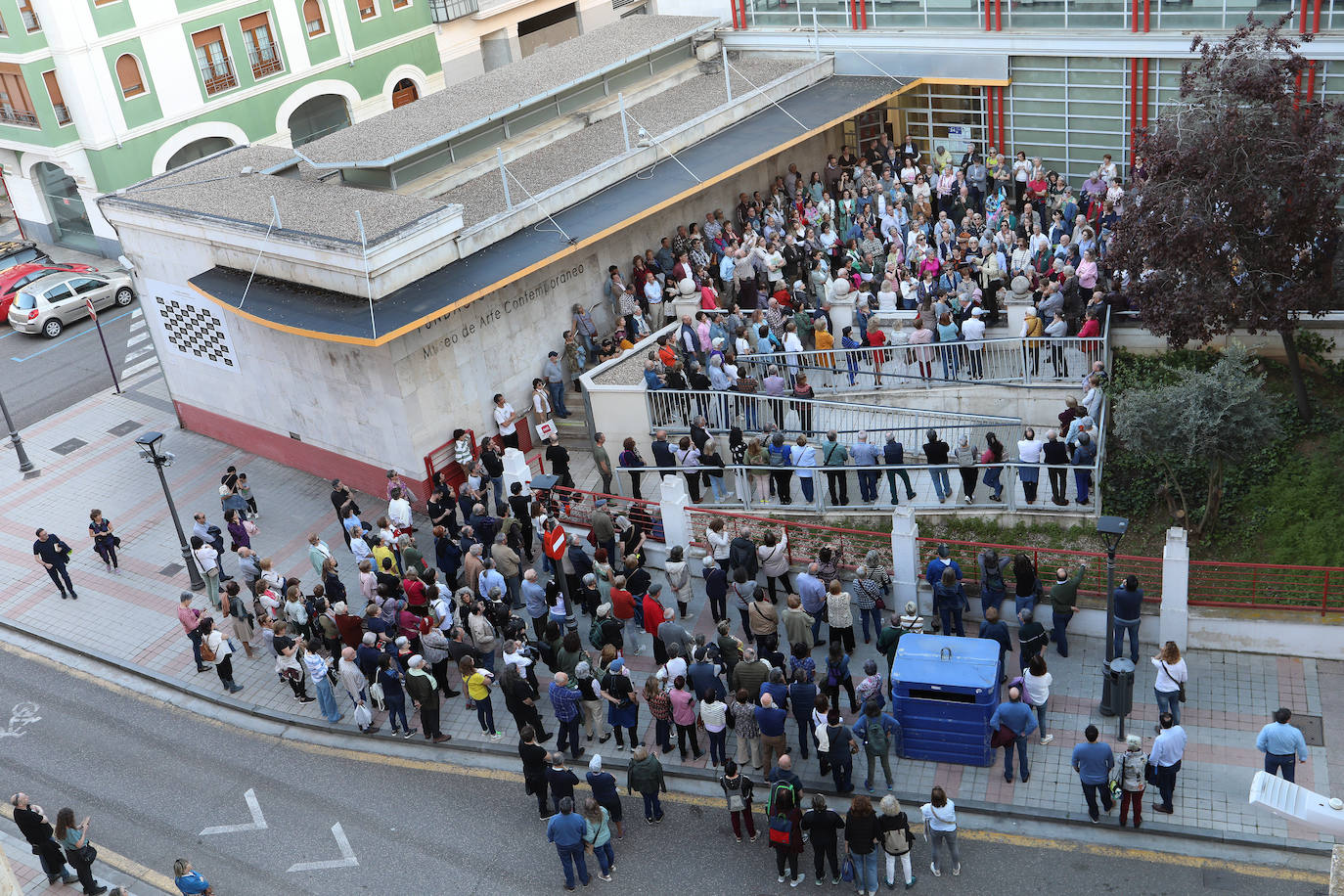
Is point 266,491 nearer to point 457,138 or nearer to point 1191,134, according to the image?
point 457,138

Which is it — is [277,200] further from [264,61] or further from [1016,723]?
[264,61]

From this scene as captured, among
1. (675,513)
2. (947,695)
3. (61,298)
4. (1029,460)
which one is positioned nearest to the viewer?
(947,695)

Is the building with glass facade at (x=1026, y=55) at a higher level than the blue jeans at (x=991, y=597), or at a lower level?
higher

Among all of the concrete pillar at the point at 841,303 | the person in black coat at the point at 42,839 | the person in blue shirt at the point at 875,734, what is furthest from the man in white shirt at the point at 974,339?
the person in black coat at the point at 42,839

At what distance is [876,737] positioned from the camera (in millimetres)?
14445

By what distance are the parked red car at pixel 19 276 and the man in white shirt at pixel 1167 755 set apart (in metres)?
29.7

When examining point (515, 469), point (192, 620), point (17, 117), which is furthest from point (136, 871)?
point (17, 117)

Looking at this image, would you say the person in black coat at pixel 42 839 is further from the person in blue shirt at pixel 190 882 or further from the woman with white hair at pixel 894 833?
the woman with white hair at pixel 894 833

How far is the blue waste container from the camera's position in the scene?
14766mm

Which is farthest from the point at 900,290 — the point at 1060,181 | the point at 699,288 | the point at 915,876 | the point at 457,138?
the point at 915,876

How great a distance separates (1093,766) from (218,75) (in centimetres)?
3333

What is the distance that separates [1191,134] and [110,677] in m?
17.8

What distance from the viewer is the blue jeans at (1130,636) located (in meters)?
16.0

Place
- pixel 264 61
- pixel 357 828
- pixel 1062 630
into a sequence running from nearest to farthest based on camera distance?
pixel 357 828 < pixel 1062 630 < pixel 264 61
